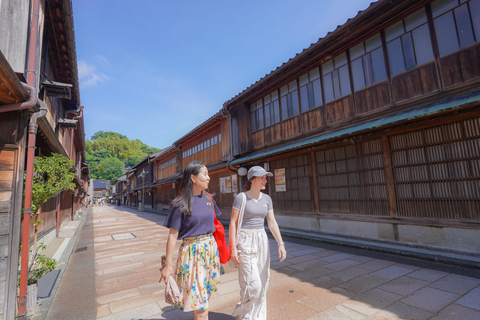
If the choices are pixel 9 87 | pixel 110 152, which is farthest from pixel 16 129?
pixel 110 152

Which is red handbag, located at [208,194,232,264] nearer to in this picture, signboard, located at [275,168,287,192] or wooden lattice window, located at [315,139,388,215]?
wooden lattice window, located at [315,139,388,215]

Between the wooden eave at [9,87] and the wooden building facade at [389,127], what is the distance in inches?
289

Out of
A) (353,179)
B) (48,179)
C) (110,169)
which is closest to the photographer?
(48,179)

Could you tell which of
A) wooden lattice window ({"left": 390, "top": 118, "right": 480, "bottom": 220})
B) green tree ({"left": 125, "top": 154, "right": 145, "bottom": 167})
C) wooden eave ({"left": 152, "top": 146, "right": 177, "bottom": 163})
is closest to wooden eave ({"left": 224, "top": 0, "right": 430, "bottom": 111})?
wooden lattice window ({"left": 390, "top": 118, "right": 480, "bottom": 220})

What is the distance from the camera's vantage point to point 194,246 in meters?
2.34

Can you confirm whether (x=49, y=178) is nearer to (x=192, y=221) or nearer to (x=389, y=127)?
(x=192, y=221)

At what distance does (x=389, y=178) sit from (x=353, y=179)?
1192 mm

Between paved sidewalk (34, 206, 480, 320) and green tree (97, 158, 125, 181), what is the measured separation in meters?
74.5

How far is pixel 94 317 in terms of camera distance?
138 inches

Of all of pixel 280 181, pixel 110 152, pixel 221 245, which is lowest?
pixel 221 245

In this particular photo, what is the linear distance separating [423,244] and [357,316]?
14.4 ft

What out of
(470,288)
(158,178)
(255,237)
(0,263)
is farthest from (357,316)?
(158,178)

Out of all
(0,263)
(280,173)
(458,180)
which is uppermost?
(280,173)

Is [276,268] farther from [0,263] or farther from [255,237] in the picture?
[0,263]
